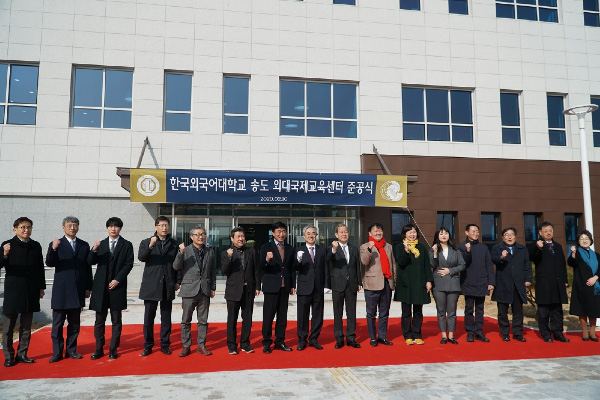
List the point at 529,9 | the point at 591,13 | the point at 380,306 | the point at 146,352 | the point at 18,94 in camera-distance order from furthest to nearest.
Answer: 1. the point at 591,13
2. the point at 529,9
3. the point at 18,94
4. the point at 380,306
5. the point at 146,352

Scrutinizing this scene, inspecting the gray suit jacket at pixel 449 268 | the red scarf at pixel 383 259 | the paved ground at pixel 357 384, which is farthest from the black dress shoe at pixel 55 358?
the gray suit jacket at pixel 449 268

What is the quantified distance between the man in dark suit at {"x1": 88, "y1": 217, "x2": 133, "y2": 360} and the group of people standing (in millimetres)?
14

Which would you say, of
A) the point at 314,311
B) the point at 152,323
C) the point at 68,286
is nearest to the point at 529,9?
the point at 314,311

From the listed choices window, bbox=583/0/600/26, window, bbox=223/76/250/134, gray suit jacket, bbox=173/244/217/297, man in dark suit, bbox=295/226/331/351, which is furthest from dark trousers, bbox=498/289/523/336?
window, bbox=583/0/600/26

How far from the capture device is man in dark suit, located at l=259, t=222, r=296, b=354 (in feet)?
20.8

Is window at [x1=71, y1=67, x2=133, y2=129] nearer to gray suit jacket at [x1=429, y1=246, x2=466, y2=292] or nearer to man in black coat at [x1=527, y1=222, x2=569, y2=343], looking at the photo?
gray suit jacket at [x1=429, y1=246, x2=466, y2=292]

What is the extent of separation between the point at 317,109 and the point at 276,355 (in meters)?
9.81

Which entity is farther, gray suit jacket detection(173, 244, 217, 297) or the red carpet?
gray suit jacket detection(173, 244, 217, 297)

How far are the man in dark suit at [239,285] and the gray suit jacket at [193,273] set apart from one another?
0.76 feet

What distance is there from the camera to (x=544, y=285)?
7.10 m

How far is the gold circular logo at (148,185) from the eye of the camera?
38.3 feet

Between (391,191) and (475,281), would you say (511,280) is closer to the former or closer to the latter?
(475,281)

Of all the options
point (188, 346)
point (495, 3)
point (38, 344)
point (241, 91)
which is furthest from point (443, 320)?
point (495, 3)

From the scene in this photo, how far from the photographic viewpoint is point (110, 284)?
599 centimetres
